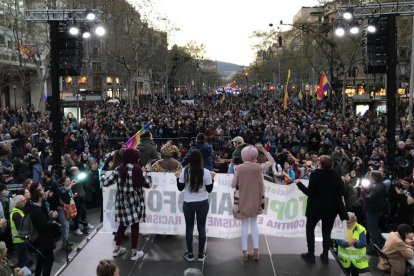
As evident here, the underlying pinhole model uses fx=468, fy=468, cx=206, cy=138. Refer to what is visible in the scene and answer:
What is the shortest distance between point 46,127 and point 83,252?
51.2ft

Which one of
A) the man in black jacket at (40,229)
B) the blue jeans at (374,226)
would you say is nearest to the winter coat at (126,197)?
the man in black jacket at (40,229)

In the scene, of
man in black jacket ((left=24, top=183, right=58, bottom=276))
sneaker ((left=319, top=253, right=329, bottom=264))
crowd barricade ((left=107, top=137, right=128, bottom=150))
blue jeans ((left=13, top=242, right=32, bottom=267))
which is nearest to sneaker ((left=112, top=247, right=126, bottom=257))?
man in black jacket ((left=24, top=183, right=58, bottom=276))

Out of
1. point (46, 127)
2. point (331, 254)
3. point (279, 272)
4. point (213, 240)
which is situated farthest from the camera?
point (46, 127)

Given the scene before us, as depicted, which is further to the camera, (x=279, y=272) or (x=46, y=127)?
(x=46, y=127)

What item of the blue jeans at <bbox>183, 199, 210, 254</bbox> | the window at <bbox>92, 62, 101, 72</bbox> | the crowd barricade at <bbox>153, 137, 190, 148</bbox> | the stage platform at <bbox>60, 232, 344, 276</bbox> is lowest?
the stage platform at <bbox>60, 232, 344, 276</bbox>

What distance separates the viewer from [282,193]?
23.7 feet

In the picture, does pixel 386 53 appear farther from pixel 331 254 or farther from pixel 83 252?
pixel 83 252

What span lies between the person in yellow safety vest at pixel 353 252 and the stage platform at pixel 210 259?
0.32 meters

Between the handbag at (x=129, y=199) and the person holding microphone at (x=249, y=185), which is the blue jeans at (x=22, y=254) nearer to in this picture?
the handbag at (x=129, y=199)

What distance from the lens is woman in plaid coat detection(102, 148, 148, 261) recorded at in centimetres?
639

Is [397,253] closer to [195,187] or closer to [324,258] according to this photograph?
[324,258]

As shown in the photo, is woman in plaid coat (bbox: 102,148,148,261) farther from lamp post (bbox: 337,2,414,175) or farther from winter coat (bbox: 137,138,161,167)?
lamp post (bbox: 337,2,414,175)

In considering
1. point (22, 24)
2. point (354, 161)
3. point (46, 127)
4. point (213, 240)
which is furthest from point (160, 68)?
point (213, 240)

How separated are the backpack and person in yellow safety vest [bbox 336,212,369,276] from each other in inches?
176
